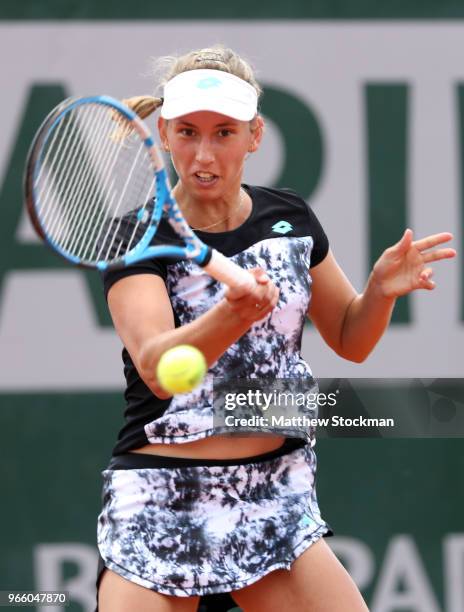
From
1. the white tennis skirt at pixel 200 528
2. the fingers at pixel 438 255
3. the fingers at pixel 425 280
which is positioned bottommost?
the white tennis skirt at pixel 200 528

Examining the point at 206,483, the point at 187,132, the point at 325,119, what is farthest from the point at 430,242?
the point at 325,119

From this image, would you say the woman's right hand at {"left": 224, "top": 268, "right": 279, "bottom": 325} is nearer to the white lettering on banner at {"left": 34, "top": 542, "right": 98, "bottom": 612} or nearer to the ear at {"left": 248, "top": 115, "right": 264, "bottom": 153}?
the ear at {"left": 248, "top": 115, "right": 264, "bottom": 153}

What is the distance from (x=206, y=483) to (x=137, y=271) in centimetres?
44

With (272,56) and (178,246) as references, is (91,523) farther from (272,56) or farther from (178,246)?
(178,246)

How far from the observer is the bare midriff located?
2.57 m

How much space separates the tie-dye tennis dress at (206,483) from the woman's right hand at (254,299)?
26 cm

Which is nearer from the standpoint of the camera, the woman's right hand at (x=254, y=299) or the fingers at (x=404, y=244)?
the woman's right hand at (x=254, y=299)

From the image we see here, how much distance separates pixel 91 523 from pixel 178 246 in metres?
1.92

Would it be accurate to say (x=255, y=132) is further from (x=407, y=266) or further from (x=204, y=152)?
(x=407, y=266)

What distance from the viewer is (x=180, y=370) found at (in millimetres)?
2199

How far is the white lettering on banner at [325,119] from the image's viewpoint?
4.23 m

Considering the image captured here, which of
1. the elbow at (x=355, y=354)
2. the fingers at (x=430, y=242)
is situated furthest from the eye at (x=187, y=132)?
the elbow at (x=355, y=354)

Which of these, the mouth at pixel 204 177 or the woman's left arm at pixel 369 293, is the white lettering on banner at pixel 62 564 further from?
the mouth at pixel 204 177

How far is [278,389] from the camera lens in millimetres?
2629
